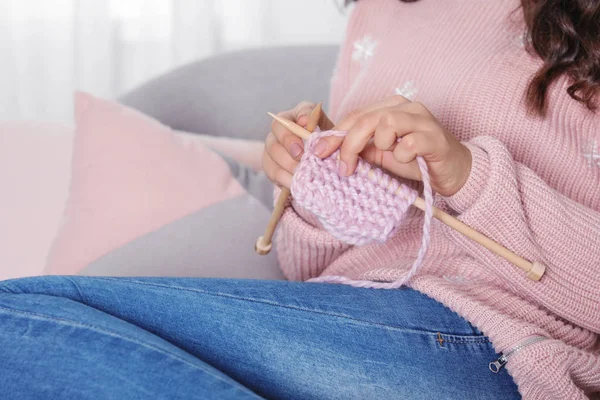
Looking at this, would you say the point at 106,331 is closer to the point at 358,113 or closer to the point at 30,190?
the point at 358,113

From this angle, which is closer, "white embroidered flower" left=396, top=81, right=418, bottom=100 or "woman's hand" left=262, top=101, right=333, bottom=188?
"woman's hand" left=262, top=101, right=333, bottom=188

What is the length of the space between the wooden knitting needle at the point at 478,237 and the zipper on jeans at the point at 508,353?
71 mm

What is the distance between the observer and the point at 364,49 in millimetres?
1119

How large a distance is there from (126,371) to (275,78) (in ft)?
3.07

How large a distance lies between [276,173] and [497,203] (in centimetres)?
28

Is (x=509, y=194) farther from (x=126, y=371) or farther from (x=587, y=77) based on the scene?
(x=126, y=371)

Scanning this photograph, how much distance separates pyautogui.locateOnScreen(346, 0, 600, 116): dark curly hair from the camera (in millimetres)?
872

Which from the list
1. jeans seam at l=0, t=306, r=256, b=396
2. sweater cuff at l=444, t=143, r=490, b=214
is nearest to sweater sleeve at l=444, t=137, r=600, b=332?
sweater cuff at l=444, t=143, r=490, b=214

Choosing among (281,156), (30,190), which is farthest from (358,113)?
(30,190)

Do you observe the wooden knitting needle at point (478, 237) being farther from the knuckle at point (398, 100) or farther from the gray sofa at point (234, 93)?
the gray sofa at point (234, 93)

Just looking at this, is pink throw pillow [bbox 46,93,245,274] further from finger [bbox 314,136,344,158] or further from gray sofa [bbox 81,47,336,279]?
finger [bbox 314,136,344,158]

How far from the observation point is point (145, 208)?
1.06 meters

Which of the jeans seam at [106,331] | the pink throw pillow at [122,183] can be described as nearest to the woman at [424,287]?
the jeans seam at [106,331]

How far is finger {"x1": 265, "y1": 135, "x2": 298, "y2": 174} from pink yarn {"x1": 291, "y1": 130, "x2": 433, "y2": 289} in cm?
7
